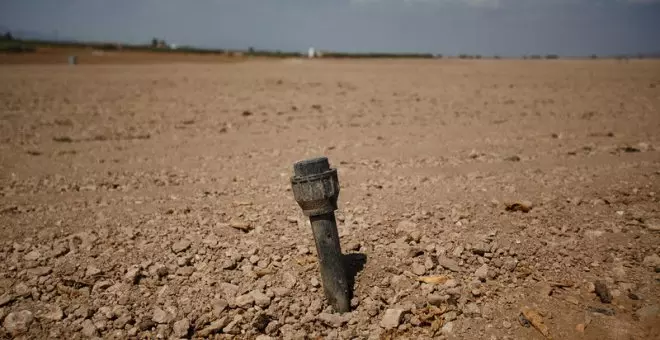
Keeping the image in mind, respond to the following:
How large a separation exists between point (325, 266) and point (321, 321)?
1.46ft

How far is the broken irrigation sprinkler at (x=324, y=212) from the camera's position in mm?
2871

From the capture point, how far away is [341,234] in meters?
4.17

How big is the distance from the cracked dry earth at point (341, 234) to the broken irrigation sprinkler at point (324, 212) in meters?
0.18

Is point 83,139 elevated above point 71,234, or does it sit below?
above

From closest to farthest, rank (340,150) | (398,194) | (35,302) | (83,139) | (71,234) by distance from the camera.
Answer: (35,302) → (71,234) → (398,194) → (340,150) → (83,139)

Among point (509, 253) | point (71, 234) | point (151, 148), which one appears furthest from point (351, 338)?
point (151, 148)

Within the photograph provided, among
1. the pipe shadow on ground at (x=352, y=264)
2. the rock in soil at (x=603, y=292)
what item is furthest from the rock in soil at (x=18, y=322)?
the rock in soil at (x=603, y=292)

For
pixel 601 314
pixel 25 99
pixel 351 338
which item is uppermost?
pixel 25 99

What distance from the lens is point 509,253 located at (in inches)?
147

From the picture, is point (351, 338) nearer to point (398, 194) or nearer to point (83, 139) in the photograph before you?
point (398, 194)

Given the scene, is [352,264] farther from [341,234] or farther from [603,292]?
[603,292]

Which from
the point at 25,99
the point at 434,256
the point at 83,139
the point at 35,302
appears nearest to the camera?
the point at 35,302

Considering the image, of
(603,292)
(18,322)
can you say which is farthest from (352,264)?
(18,322)

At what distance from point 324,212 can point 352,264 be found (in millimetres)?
913
